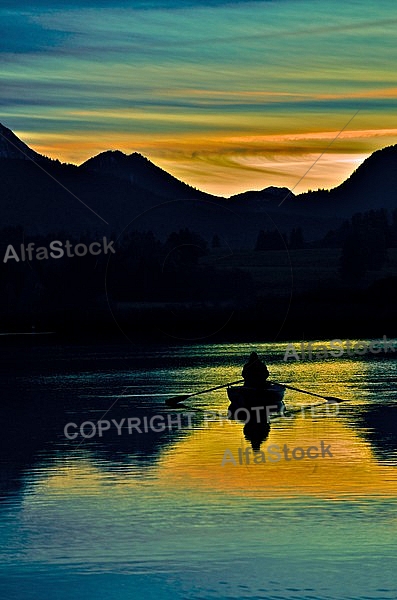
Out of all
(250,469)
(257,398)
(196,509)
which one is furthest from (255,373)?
(196,509)

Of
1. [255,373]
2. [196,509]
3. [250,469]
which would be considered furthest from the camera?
[255,373]

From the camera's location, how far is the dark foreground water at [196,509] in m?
29.6

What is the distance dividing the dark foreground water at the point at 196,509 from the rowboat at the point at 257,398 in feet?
5.54

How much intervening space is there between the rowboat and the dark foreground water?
1.69 meters

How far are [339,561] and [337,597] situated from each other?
326 centimetres

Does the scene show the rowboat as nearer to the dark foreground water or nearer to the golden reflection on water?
the golden reflection on water

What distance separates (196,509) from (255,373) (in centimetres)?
3276

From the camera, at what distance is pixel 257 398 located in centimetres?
7219

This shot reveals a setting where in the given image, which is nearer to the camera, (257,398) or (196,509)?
(196,509)

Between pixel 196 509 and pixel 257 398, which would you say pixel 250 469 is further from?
pixel 257 398

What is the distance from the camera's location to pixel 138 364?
159250 mm

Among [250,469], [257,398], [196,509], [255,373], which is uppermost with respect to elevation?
[255,373]

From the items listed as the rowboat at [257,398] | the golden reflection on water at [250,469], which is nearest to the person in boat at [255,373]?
the rowboat at [257,398]

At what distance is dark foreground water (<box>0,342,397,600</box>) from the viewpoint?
29636 millimetres
